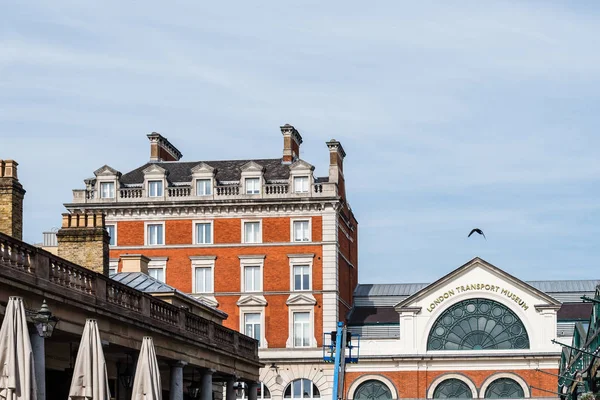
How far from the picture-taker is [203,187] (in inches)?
3356

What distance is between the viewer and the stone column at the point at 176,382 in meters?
36.2

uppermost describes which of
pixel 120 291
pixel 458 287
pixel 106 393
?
pixel 458 287

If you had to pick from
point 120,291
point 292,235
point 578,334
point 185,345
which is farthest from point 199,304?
point 292,235

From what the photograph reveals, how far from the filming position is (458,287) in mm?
83375

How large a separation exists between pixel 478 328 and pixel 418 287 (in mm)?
10931

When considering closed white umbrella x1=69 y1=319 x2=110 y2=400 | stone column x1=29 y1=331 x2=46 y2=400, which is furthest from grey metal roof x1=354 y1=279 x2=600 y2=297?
stone column x1=29 y1=331 x2=46 y2=400

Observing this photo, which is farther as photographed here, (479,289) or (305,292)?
(305,292)

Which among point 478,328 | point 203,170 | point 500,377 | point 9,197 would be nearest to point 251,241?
point 203,170

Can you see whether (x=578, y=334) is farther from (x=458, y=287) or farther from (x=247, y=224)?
(x=247, y=224)

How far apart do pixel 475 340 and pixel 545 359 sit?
450 centimetres

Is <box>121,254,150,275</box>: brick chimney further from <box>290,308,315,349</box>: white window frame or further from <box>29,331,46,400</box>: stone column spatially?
<box>290,308,315,349</box>: white window frame

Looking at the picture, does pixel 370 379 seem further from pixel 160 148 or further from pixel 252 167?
pixel 160 148

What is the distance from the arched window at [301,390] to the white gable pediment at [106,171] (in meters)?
17.7

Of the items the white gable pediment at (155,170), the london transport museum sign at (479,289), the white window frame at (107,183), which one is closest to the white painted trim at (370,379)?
the london transport museum sign at (479,289)
